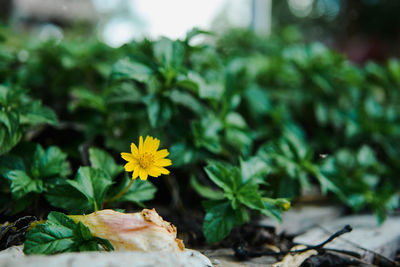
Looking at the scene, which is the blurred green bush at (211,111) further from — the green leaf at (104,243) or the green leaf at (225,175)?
the green leaf at (104,243)

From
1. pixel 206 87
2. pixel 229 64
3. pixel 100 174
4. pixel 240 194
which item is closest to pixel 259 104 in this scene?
pixel 229 64

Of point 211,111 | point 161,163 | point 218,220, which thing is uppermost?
point 211,111

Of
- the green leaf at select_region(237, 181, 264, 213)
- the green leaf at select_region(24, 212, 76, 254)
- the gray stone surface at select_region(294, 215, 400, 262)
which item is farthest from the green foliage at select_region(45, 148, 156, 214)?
the gray stone surface at select_region(294, 215, 400, 262)

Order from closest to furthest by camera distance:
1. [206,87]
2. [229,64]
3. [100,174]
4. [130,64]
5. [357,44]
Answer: [100,174] → [130,64] → [206,87] → [229,64] → [357,44]

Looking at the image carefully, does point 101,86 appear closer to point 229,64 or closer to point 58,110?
point 58,110

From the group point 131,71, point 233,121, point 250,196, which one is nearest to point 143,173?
point 250,196

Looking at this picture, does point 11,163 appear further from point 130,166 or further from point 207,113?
point 207,113

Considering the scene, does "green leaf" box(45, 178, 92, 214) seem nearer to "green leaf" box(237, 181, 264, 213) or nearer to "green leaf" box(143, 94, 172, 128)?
"green leaf" box(143, 94, 172, 128)
